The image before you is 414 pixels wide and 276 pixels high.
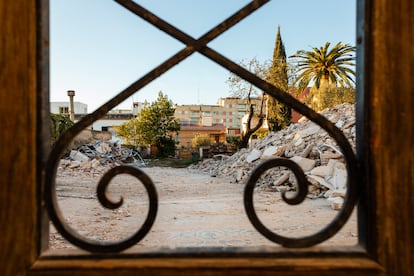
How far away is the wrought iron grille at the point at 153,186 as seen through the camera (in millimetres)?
388

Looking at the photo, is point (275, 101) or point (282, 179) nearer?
point (282, 179)

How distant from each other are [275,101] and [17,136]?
17.6m

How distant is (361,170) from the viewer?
387mm

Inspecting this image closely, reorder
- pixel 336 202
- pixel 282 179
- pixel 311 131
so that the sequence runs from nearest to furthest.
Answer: pixel 336 202
pixel 282 179
pixel 311 131

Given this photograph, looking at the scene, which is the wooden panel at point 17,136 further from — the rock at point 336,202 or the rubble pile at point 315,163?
the rock at point 336,202

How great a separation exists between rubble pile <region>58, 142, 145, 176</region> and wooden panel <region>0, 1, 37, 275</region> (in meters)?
8.41

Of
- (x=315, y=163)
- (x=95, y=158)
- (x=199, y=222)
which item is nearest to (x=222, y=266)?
(x=199, y=222)

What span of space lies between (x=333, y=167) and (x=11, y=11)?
507cm

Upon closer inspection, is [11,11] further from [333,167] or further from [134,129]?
[134,129]

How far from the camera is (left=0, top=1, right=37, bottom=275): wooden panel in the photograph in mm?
373

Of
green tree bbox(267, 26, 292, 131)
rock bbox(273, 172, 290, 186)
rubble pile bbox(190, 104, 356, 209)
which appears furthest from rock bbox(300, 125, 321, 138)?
green tree bbox(267, 26, 292, 131)

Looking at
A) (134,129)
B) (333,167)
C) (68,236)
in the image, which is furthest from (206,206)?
(134,129)

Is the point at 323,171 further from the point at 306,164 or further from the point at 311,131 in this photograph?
the point at 311,131

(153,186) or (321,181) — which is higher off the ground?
(153,186)
